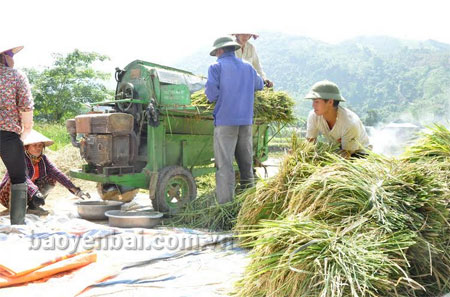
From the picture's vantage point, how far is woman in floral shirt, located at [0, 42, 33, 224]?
3879 mm

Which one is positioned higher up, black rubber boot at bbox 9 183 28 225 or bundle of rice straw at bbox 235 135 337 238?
bundle of rice straw at bbox 235 135 337 238

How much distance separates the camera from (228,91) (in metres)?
4.57

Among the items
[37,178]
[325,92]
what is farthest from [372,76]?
[37,178]

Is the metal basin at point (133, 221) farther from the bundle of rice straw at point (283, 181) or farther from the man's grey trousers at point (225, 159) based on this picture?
the bundle of rice straw at point (283, 181)

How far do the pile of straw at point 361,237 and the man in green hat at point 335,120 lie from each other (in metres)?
1.09

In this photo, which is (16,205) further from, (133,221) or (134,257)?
(134,257)

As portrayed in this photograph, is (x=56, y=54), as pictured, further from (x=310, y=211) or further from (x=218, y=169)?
(x=310, y=211)

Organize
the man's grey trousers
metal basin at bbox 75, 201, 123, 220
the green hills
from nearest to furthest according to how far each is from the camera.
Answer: the man's grey trousers → metal basin at bbox 75, 201, 123, 220 → the green hills

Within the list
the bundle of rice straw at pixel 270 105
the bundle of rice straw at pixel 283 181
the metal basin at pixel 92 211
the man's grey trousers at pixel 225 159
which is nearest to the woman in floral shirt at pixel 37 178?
the metal basin at pixel 92 211

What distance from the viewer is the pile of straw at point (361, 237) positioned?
1888 mm

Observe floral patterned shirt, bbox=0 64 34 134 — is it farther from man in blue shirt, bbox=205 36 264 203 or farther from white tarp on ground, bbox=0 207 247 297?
man in blue shirt, bbox=205 36 264 203

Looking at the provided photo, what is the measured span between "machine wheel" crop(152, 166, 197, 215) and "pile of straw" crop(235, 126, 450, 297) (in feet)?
8.74

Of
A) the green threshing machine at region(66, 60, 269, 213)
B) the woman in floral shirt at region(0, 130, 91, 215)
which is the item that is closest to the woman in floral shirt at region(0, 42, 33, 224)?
the woman in floral shirt at region(0, 130, 91, 215)

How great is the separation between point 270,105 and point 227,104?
0.83 meters
